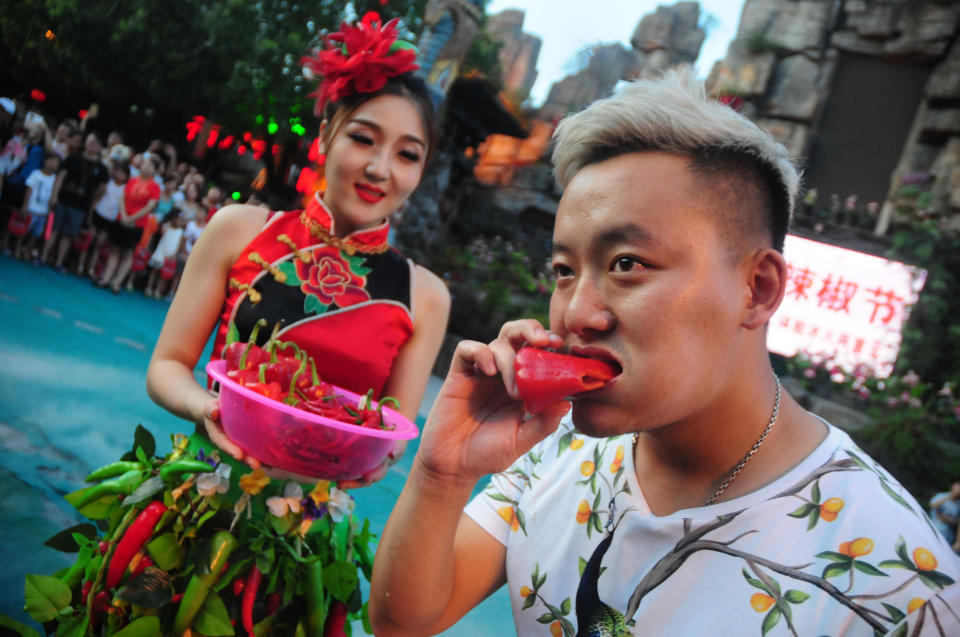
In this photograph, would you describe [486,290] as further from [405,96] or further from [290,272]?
[290,272]

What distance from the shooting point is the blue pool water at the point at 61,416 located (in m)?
2.99

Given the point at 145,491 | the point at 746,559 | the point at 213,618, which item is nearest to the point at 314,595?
the point at 213,618

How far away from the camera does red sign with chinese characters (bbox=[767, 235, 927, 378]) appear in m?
12.3

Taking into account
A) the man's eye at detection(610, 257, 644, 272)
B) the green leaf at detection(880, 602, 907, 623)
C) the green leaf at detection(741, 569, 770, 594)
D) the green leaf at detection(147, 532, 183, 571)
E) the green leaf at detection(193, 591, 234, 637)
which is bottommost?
the green leaf at detection(193, 591, 234, 637)

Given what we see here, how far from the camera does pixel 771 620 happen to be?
104 centimetres

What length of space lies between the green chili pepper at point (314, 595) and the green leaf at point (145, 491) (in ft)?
1.31

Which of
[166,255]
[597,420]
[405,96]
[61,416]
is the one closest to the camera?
[597,420]

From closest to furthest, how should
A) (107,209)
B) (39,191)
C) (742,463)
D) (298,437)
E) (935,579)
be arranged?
(935,579) < (742,463) < (298,437) < (39,191) < (107,209)

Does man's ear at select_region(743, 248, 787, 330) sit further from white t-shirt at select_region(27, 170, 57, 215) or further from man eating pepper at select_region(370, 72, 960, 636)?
white t-shirt at select_region(27, 170, 57, 215)

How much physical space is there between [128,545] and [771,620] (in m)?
1.37

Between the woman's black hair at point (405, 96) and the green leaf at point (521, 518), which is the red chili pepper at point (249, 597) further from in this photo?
the woman's black hair at point (405, 96)

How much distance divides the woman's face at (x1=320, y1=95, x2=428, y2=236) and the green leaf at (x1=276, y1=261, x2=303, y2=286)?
0.61ft

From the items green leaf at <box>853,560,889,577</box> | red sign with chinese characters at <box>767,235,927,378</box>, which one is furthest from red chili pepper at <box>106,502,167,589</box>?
red sign with chinese characters at <box>767,235,927,378</box>

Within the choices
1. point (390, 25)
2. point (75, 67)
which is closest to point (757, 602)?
point (390, 25)
